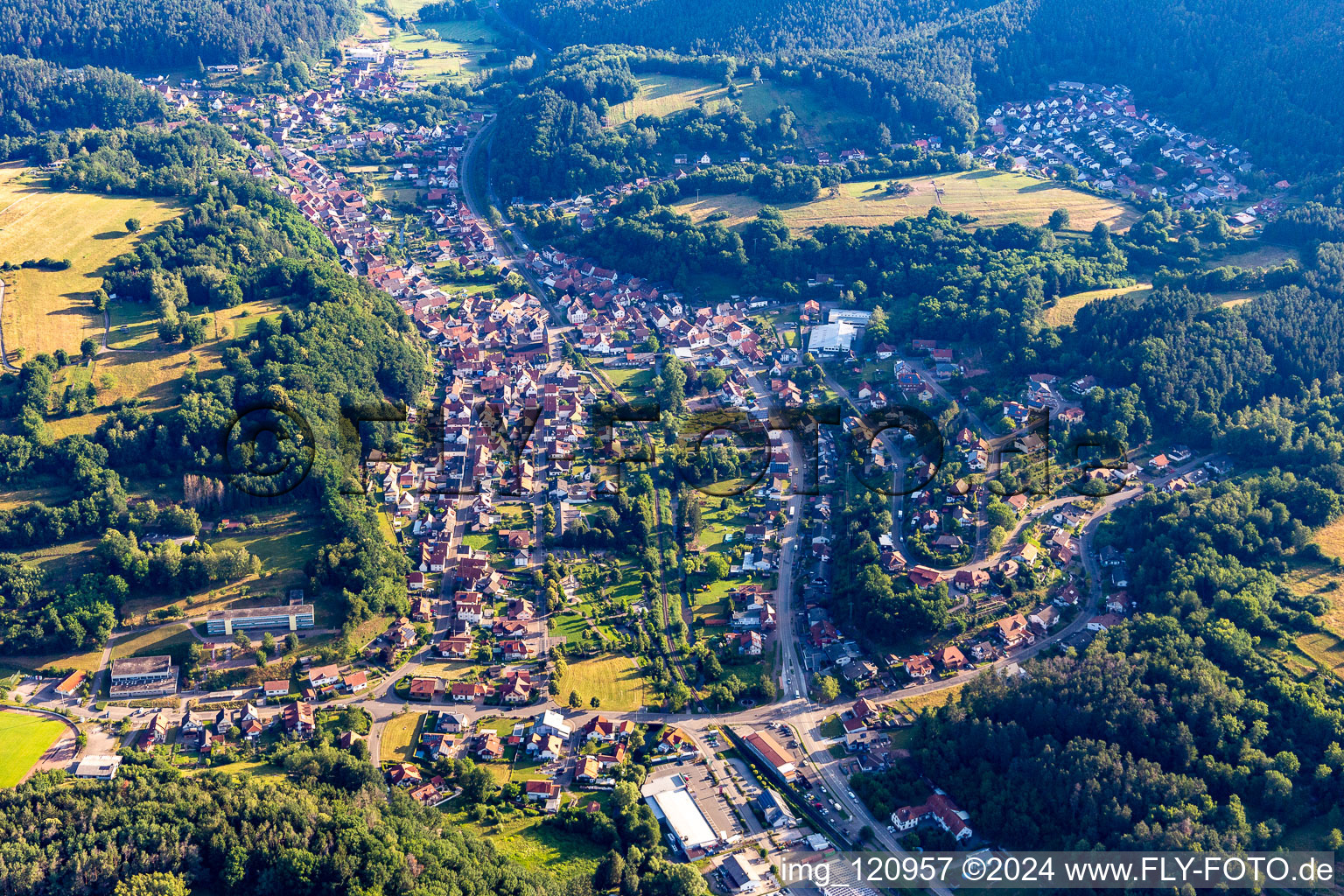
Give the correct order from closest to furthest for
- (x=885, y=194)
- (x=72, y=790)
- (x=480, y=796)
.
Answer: (x=72, y=790)
(x=480, y=796)
(x=885, y=194)

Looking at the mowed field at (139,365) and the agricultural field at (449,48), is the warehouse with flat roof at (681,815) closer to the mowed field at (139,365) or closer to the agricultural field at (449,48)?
the mowed field at (139,365)

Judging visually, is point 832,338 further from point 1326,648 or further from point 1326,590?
point 1326,648

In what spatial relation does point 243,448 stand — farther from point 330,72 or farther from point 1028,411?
point 330,72

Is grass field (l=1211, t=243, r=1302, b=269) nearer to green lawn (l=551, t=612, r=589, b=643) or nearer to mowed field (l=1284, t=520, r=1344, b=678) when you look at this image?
mowed field (l=1284, t=520, r=1344, b=678)

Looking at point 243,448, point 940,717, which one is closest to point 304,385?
point 243,448

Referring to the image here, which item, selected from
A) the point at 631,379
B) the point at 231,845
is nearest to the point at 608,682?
the point at 231,845

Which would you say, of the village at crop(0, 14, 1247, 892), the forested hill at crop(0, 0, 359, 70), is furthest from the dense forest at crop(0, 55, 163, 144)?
the village at crop(0, 14, 1247, 892)
